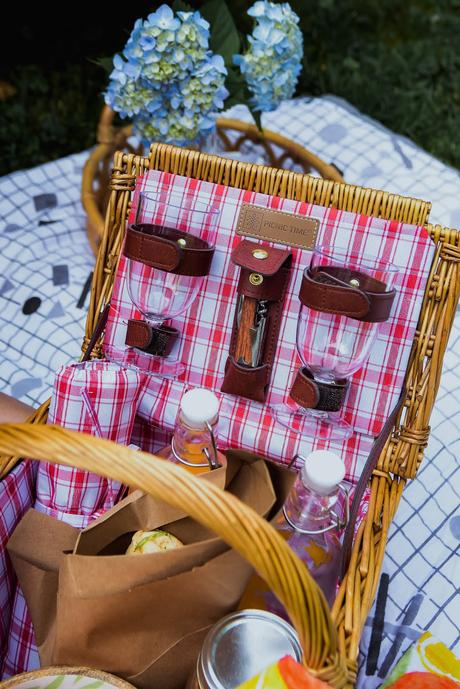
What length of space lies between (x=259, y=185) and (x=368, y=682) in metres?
0.71

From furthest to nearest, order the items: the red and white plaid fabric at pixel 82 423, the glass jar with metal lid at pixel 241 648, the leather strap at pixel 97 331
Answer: the leather strap at pixel 97 331 < the red and white plaid fabric at pixel 82 423 < the glass jar with metal lid at pixel 241 648

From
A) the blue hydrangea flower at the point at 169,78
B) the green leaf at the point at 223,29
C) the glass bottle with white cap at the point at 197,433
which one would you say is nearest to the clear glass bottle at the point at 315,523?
the glass bottle with white cap at the point at 197,433

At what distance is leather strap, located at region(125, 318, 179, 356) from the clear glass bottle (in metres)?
0.31

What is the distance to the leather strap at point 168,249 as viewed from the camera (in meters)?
0.91

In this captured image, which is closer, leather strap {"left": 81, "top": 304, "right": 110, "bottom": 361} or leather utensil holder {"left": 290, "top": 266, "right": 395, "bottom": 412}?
leather utensil holder {"left": 290, "top": 266, "right": 395, "bottom": 412}

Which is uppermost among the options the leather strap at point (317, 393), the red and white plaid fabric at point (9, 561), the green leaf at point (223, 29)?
the green leaf at point (223, 29)

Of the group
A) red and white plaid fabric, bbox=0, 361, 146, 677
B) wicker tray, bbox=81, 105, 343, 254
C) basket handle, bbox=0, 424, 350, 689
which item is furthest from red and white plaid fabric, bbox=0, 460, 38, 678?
wicker tray, bbox=81, 105, 343, 254

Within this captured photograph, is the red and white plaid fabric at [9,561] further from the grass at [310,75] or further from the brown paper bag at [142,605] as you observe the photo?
the grass at [310,75]

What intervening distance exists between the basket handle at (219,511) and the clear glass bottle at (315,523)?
14cm

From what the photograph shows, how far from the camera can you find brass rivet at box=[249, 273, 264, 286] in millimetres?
922

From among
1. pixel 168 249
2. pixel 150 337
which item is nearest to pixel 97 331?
pixel 150 337

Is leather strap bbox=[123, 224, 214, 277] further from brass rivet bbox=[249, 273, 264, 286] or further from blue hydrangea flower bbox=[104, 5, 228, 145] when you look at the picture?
blue hydrangea flower bbox=[104, 5, 228, 145]

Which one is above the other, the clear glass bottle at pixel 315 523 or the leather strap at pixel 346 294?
the leather strap at pixel 346 294

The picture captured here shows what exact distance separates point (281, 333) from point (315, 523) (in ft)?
0.98
